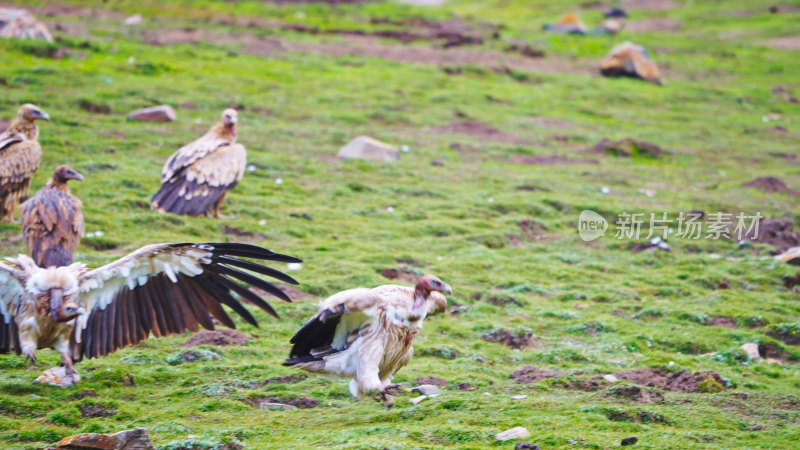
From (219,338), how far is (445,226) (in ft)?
17.2

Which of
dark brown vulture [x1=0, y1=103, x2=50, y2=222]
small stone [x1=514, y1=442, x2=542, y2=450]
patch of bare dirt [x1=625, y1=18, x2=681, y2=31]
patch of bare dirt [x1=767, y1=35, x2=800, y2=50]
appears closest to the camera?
small stone [x1=514, y1=442, x2=542, y2=450]

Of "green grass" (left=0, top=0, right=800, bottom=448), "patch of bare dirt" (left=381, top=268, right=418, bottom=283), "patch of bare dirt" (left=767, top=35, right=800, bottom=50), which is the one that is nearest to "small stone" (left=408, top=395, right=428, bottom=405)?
"green grass" (left=0, top=0, right=800, bottom=448)

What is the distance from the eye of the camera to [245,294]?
6.27 meters

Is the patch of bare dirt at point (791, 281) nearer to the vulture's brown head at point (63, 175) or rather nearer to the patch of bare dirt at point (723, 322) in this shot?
the patch of bare dirt at point (723, 322)

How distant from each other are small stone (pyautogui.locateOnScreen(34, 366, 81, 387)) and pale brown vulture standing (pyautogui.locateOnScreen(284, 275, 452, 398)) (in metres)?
1.75

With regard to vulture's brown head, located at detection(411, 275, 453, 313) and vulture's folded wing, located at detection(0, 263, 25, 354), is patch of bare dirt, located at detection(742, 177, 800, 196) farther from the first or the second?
vulture's folded wing, located at detection(0, 263, 25, 354)

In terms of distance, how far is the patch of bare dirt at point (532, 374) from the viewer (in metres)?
7.29

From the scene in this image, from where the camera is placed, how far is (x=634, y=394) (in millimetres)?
6742

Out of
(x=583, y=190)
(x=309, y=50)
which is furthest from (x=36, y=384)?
(x=309, y=50)

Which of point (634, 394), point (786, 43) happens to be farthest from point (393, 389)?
point (786, 43)

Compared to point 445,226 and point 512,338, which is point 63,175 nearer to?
point 512,338

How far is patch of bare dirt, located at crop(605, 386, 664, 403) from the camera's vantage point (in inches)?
263

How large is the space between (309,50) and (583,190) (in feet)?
45.6

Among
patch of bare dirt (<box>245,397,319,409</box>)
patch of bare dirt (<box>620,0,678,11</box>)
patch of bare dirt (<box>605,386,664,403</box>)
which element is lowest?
patch of bare dirt (<box>245,397,319,409</box>)
